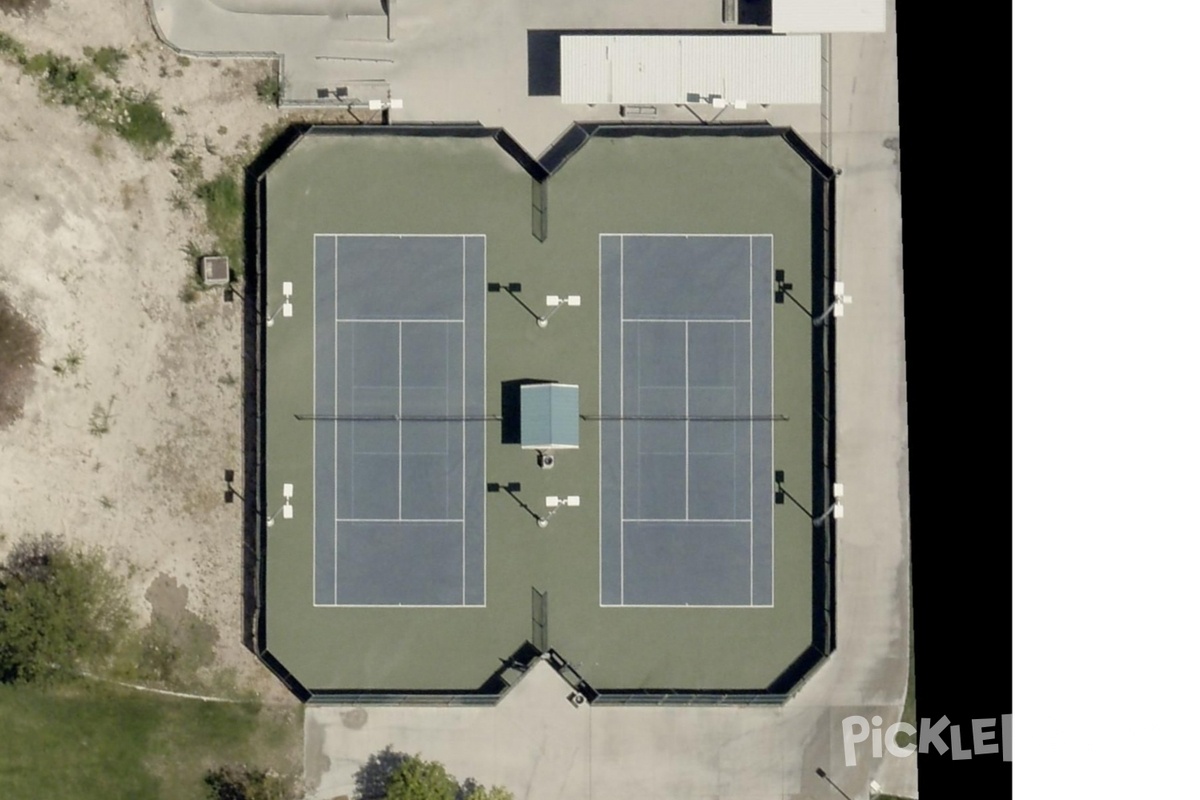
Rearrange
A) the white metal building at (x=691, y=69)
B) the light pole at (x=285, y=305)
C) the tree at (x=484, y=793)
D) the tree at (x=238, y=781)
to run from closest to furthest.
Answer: the tree at (x=484, y=793), the white metal building at (x=691, y=69), the light pole at (x=285, y=305), the tree at (x=238, y=781)

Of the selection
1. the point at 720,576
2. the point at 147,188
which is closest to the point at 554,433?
the point at 720,576

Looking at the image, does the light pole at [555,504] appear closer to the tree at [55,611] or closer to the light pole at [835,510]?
the light pole at [835,510]

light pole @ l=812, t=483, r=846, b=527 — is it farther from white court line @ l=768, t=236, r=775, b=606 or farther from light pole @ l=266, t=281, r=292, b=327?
light pole @ l=266, t=281, r=292, b=327

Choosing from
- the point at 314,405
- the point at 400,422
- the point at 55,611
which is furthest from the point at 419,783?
the point at 55,611

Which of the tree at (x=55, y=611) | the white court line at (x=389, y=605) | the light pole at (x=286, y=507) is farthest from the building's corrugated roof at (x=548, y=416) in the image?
the tree at (x=55, y=611)
